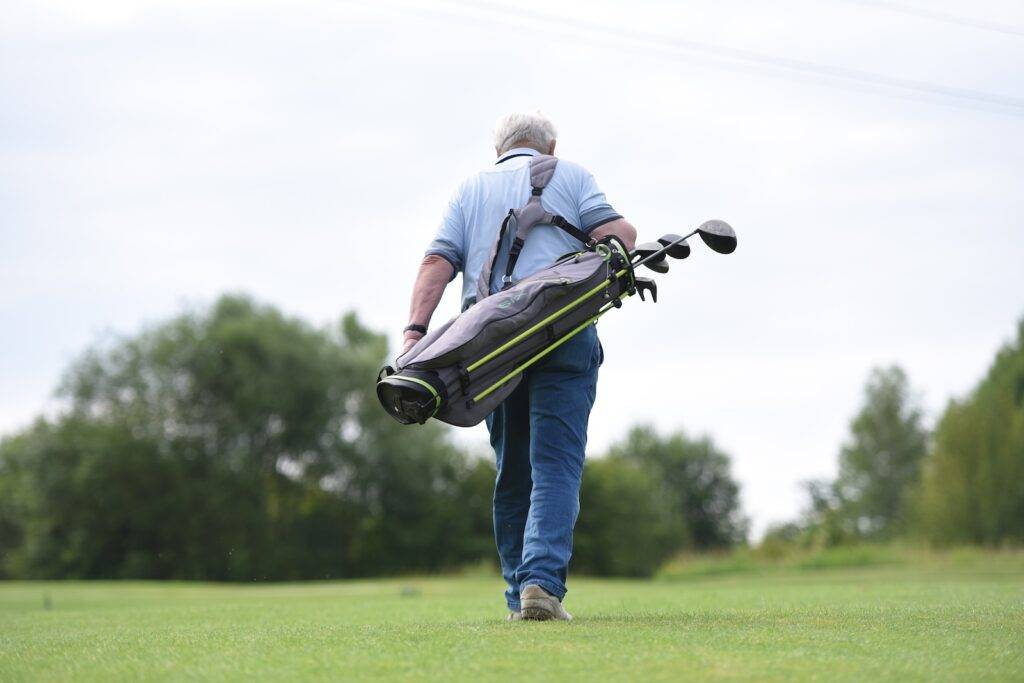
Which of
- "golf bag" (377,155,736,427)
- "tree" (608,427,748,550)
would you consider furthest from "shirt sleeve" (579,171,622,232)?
"tree" (608,427,748,550)

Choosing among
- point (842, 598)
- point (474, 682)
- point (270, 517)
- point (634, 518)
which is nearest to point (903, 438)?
point (634, 518)

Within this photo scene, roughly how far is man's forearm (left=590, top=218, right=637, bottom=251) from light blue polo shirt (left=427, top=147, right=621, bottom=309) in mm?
23

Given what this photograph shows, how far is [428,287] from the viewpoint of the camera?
506 centimetres

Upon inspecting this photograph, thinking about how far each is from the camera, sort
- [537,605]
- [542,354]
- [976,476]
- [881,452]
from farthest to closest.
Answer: [881,452] → [976,476] → [542,354] → [537,605]

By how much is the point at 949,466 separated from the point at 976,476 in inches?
44.1

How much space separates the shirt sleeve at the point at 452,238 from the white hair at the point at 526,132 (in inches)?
15.3

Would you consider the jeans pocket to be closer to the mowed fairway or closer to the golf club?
the golf club

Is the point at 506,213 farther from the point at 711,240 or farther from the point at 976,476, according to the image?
the point at 976,476

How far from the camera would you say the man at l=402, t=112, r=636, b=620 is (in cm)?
466

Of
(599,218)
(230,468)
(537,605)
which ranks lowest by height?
(537,605)

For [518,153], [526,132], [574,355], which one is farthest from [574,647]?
[526,132]

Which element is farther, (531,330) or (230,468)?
(230,468)

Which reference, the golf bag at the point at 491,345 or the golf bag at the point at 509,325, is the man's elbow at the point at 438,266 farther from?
the golf bag at the point at 491,345

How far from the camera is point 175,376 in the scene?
135 feet
